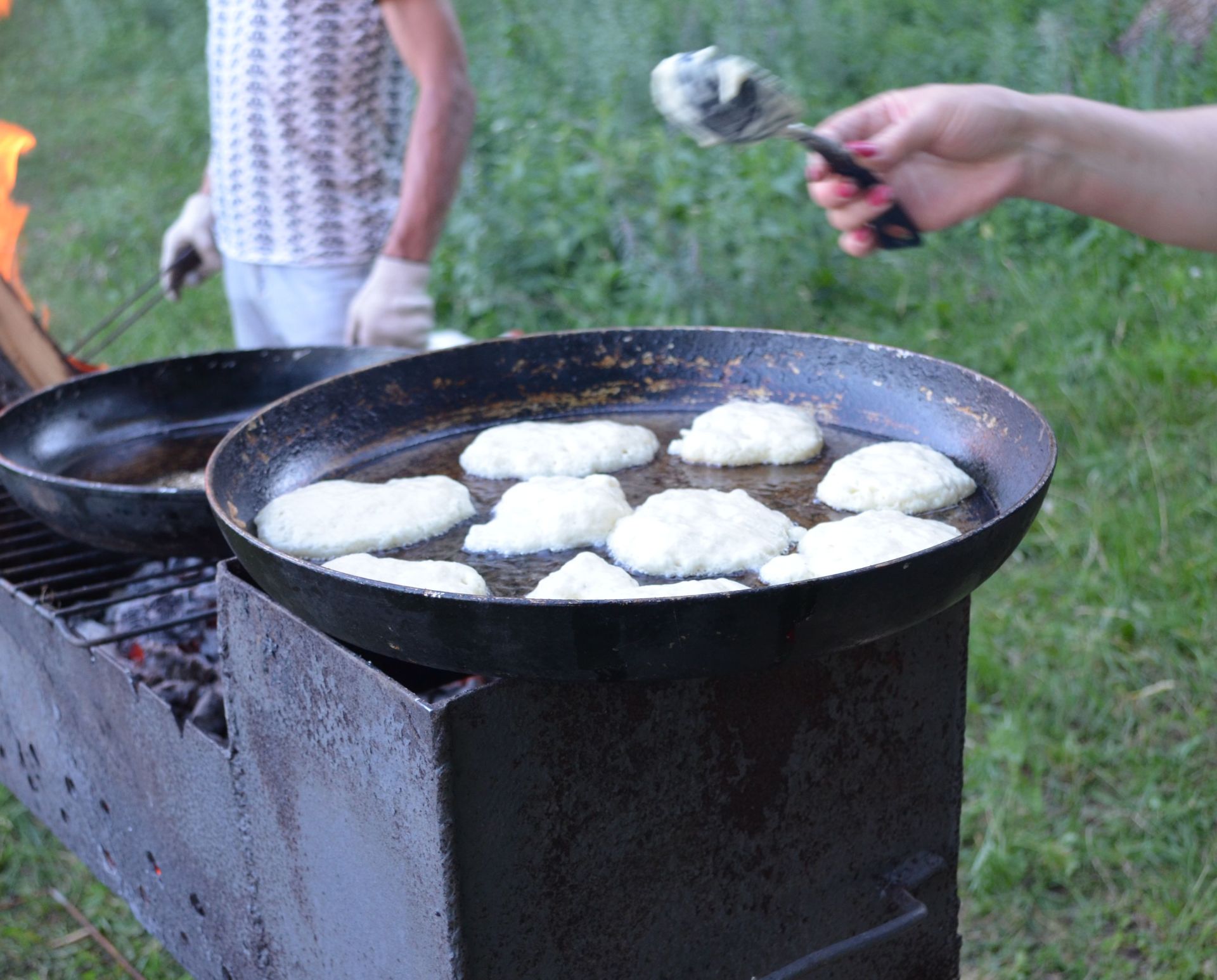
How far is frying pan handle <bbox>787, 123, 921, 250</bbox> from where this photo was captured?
1.87 metres

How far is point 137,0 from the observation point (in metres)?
12.5

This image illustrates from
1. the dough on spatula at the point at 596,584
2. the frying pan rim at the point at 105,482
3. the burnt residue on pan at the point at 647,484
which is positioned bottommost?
the burnt residue on pan at the point at 647,484

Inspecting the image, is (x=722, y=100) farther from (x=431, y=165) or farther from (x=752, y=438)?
(x=431, y=165)

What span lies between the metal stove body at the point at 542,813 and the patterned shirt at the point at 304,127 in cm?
170

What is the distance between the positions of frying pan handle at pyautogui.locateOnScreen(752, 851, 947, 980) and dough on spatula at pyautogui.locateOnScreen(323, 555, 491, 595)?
2.37 ft

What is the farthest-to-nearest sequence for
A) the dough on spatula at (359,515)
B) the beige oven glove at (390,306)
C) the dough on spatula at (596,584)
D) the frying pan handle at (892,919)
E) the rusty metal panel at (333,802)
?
the beige oven glove at (390,306), the dough on spatula at (359,515), the frying pan handle at (892,919), the dough on spatula at (596,584), the rusty metal panel at (333,802)

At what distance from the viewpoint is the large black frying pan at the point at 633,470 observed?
1.29 meters

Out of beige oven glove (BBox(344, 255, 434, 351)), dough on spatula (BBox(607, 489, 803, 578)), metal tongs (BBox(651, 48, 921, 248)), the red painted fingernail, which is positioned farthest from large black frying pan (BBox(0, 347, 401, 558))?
the red painted fingernail

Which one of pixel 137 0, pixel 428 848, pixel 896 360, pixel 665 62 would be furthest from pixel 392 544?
pixel 137 0

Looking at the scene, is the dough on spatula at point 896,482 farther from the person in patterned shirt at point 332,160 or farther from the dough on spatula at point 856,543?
the person in patterned shirt at point 332,160

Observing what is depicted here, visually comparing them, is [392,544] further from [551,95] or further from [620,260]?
[551,95]

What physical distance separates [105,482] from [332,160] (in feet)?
4.71

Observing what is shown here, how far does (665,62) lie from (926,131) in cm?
51

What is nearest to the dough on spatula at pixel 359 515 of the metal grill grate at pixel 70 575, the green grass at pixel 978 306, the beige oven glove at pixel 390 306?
the metal grill grate at pixel 70 575
